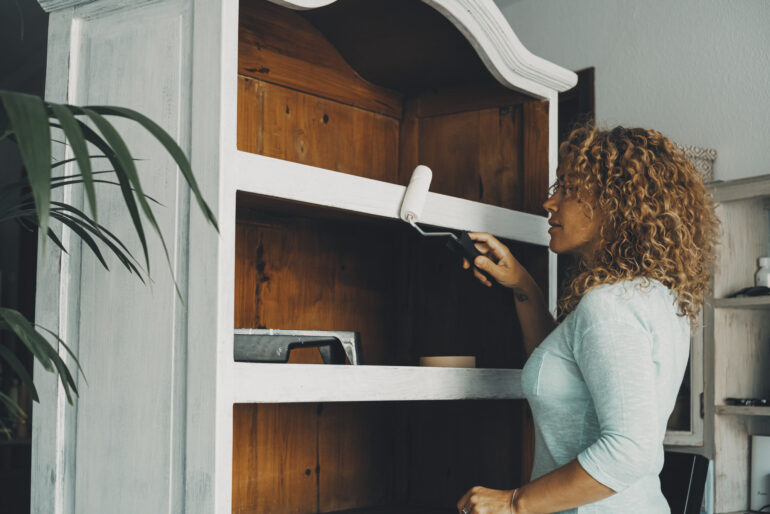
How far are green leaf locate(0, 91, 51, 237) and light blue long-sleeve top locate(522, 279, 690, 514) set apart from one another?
943mm

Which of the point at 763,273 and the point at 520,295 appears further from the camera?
the point at 763,273

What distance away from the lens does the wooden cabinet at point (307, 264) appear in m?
1.50

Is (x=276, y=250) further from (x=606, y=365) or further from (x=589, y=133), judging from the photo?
(x=606, y=365)

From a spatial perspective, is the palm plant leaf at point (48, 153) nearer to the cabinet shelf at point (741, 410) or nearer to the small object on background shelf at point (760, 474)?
the cabinet shelf at point (741, 410)

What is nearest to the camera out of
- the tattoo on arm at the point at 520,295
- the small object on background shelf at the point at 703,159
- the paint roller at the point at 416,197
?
the paint roller at the point at 416,197

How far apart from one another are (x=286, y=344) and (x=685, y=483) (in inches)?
35.2

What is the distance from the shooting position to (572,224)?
1772 millimetres

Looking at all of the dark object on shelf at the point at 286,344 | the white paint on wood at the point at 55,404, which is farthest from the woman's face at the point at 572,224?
the white paint on wood at the point at 55,404

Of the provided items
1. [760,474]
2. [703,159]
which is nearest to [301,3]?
[703,159]

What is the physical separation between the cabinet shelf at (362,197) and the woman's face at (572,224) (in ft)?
0.77

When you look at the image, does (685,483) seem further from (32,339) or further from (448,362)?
(32,339)

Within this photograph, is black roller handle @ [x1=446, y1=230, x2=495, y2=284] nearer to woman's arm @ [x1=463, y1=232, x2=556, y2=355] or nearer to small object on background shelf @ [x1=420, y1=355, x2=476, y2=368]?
woman's arm @ [x1=463, y1=232, x2=556, y2=355]

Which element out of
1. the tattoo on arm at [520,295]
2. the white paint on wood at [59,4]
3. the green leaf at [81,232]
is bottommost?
the tattoo on arm at [520,295]

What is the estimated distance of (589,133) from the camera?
176 cm
